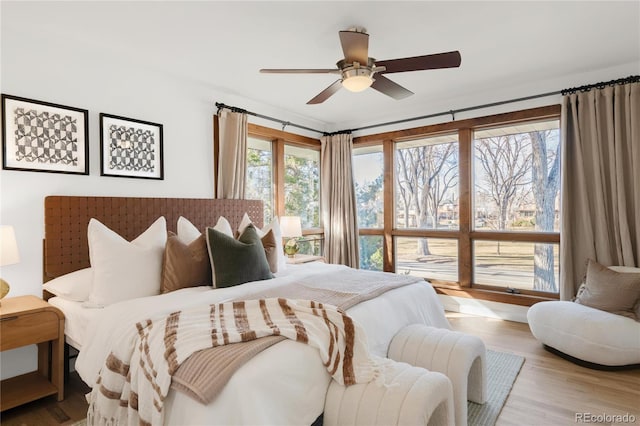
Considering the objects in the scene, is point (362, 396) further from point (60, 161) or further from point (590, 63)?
point (590, 63)

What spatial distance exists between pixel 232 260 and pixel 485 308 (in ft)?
10.4

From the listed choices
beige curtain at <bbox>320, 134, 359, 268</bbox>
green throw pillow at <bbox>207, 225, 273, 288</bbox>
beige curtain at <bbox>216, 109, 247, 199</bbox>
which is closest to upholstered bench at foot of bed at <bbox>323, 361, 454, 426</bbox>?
green throw pillow at <bbox>207, 225, 273, 288</bbox>

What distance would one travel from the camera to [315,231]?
5215 millimetres

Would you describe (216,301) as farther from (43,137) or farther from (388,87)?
(388,87)

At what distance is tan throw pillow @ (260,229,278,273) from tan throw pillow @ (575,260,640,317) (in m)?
2.77

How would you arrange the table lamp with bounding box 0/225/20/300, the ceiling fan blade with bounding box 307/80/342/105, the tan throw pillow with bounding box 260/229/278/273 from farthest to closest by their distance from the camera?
the tan throw pillow with bounding box 260/229/278/273, the ceiling fan blade with bounding box 307/80/342/105, the table lamp with bounding box 0/225/20/300

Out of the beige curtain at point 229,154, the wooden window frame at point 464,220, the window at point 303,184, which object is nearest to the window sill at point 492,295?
the wooden window frame at point 464,220

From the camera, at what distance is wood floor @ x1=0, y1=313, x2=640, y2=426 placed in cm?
215

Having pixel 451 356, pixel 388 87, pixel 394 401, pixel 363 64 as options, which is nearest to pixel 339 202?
pixel 388 87

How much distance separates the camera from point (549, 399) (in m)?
2.33

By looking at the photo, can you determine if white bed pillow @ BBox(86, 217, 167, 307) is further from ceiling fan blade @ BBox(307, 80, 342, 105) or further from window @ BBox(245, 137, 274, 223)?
window @ BBox(245, 137, 274, 223)

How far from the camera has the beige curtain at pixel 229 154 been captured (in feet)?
12.7

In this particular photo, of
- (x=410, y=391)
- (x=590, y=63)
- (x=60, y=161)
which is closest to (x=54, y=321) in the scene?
(x=60, y=161)

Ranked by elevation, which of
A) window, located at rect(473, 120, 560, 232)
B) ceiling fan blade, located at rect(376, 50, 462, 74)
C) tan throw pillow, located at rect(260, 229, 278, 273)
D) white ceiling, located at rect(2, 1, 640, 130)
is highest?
white ceiling, located at rect(2, 1, 640, 130)
